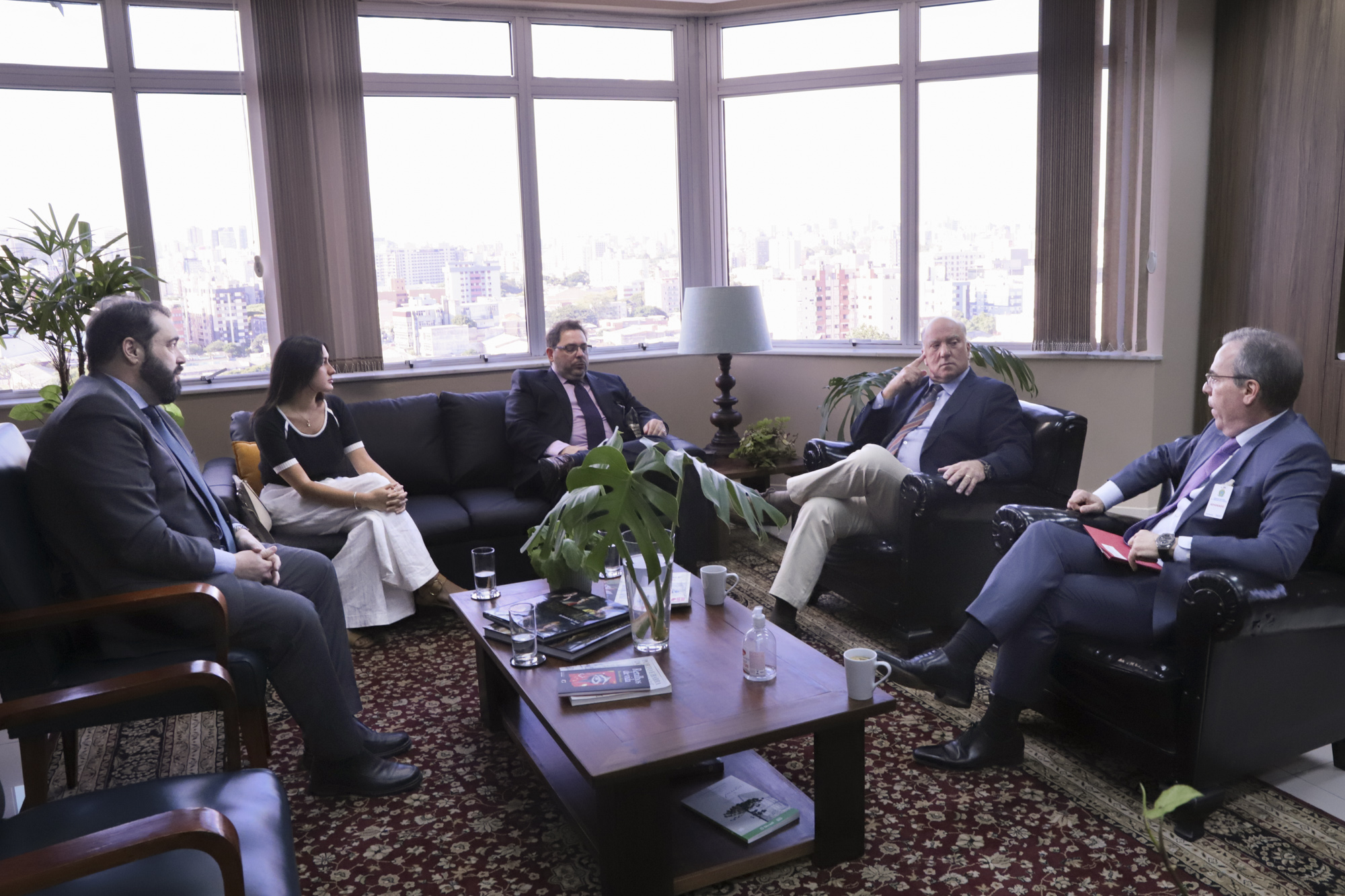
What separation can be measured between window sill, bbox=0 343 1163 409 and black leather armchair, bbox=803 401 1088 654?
1.59 m

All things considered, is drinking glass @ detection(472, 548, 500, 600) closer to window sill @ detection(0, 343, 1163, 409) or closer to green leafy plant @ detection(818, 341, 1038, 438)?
green leafy plant @ detection(818, 341, 1038, 438)

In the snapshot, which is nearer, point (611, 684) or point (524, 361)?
point (611, 684)

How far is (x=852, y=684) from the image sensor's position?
210 cm

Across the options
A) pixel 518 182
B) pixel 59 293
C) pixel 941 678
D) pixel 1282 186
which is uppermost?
pixel 518 182

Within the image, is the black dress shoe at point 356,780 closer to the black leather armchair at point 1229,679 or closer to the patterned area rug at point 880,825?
the patterned area rug at point 880,825

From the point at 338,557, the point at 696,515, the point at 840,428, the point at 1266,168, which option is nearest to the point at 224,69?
the point at 338,557

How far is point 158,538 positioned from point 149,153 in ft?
10.3

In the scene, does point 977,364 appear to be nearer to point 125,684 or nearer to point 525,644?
point 525,644

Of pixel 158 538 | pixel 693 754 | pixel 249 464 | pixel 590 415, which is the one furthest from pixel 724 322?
pixel 693 754

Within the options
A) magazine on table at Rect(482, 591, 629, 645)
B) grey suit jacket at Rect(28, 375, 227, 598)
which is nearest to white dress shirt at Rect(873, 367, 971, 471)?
magazine on table at Rect(482, 591, 629, 645)

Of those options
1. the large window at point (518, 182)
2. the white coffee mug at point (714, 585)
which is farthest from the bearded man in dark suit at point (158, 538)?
the large window at point (518, 182)

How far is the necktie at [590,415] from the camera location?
447 cm

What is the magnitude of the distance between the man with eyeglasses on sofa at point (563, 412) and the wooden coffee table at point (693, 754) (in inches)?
69.6

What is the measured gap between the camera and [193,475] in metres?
2.56
